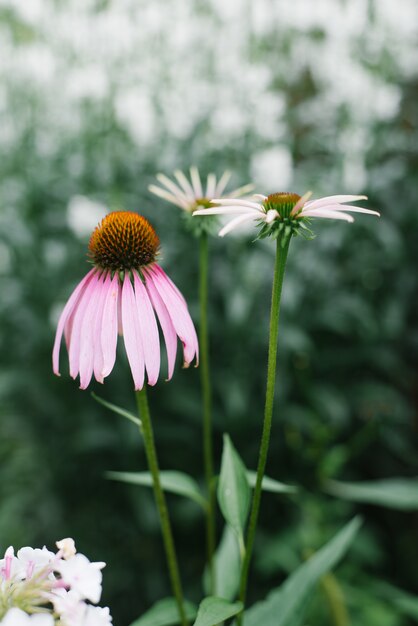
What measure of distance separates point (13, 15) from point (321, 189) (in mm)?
1382

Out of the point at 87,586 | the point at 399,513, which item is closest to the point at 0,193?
the point at 399,513

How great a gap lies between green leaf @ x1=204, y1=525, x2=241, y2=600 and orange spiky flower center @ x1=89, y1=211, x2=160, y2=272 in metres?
0.27

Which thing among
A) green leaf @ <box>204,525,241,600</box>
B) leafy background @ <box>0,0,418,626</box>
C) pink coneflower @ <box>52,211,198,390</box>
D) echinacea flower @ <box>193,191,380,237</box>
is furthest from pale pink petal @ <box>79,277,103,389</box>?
leafy background @ <box>0,0,418,626</box>

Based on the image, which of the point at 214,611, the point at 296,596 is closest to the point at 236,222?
the point at 214,611

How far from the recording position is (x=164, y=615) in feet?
1.89

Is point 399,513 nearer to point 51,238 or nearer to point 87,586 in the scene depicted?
point 51,238

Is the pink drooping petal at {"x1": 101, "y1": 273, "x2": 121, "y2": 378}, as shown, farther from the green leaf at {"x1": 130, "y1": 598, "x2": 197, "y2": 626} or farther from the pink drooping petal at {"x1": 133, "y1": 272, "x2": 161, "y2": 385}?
the green leaf at {"x1": 130, "y1": 598, "x2": 197, "y2": 626}

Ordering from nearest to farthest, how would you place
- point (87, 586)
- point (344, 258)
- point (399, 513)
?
point (87, 586), point (399, 513), point (344, 258)

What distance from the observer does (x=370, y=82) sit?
1.83 m

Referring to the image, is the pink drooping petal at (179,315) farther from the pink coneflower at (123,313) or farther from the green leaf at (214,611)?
the green leaf at (214,611)

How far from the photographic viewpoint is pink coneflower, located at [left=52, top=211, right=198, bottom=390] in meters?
0.45

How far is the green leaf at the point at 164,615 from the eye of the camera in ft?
1.83

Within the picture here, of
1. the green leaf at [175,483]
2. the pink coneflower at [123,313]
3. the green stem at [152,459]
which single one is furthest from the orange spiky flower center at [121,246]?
the green leaf at [175,483]

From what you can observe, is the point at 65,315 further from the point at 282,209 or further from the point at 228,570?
the point at 228,570
